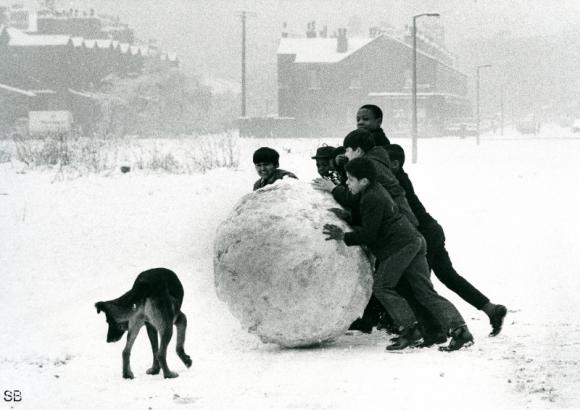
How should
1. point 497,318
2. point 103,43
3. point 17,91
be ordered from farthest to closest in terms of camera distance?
1. point 103,43
2. point 17,91
3. point 497,318

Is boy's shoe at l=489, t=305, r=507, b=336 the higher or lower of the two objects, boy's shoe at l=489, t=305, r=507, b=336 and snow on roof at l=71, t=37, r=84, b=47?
the lower

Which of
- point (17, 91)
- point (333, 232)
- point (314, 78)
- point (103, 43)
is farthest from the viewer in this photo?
point (314, 78)

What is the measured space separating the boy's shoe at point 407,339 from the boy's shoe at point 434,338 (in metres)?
0.16

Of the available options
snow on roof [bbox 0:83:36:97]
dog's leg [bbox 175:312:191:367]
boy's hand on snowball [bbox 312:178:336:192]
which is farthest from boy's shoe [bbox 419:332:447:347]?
→ snow on roof [bbox 0:83:36:97]

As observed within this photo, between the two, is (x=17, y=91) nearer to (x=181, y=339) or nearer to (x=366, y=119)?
(x=366, y=119)

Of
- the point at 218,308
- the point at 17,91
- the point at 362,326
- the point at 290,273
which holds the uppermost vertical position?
the point at 17,91

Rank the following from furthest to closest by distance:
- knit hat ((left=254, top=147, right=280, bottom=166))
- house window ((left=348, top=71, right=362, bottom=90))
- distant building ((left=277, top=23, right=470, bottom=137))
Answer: house window ((left=348, top=71, right=362, bottom=90))
distant building ((left=277, top=23, right=470, bottom=137))
knit hat ((left=254, top=147, right=280, bottom=166))

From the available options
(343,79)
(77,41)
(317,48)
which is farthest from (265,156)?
(317,48)

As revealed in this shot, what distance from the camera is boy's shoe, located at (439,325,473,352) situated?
7340mm

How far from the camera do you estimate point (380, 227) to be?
293 inches

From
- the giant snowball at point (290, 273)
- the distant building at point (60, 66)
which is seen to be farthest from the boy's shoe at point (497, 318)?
the distant building at point (60, 66)

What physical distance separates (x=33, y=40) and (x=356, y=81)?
2336 cm

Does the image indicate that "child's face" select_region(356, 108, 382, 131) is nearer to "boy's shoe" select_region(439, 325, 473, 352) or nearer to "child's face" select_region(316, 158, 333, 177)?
"child's face" select_region(316, 158, 333, 177)

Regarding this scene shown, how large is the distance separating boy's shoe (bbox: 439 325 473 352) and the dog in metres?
2.33
